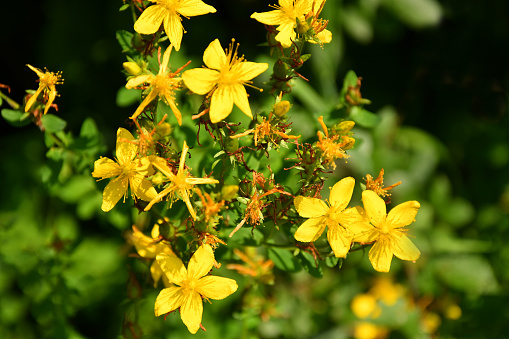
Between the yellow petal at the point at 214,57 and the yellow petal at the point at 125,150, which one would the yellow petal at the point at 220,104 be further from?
the yellow petal at the point at 125,150

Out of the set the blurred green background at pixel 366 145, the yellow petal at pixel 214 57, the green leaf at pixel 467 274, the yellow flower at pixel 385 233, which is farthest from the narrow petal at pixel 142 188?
the green leaf at pixel 467 274

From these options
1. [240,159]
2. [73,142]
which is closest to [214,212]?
[240,159]

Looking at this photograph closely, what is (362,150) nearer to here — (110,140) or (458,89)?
(458,89)

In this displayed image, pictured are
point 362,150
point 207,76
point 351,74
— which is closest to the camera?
point 207,76

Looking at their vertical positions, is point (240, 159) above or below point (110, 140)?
above

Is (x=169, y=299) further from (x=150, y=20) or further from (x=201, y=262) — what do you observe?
(x=150, y=20)

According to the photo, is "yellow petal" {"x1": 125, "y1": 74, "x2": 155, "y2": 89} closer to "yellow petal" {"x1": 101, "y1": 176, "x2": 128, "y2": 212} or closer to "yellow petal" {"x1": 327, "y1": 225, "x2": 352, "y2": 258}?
"yellow petal" {"x1": 101, "y1": 176, "x2": 128, "y2": 212}
